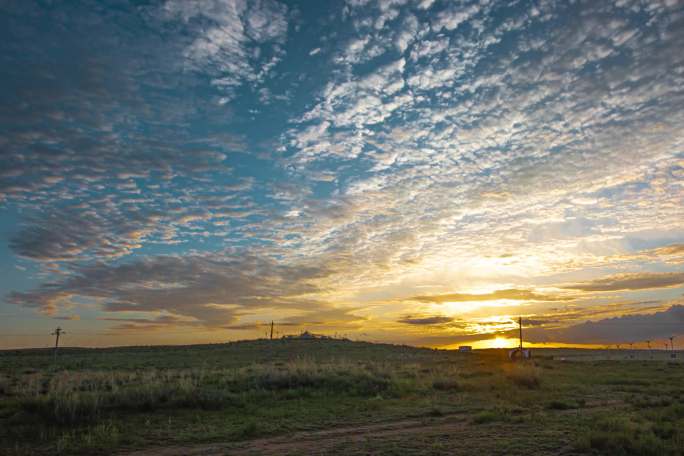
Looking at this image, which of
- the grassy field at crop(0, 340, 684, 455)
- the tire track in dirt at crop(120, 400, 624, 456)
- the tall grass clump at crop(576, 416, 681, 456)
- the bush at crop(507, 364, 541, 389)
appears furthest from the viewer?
the bush at crop(507, 364, 541, 389)

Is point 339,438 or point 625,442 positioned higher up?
point 625,442

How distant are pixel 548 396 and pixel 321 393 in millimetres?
10869

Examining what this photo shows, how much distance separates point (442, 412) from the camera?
17391 millimetres

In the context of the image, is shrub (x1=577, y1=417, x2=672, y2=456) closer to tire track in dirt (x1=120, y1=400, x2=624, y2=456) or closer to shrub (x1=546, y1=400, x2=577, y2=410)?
tire track in dirt (x1=120, y1=400, x2=624, y2=456)

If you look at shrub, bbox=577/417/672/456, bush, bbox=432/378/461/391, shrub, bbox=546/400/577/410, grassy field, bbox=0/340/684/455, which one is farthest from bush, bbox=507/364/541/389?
shrub, bbox=577/417/672/456

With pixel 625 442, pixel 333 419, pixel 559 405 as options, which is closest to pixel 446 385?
pixel 559 405

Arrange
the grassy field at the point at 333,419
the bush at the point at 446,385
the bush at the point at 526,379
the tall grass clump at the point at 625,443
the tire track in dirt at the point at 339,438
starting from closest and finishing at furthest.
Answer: the tall grass clump at the point at 625,443, the tire track in dirt at the point at 339,438, the grassy field at the point at 333,419, the bush at the point at 446,385, the bush at the point at 526,379

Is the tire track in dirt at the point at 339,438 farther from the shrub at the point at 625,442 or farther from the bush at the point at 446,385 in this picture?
the bush at the point at 446,385

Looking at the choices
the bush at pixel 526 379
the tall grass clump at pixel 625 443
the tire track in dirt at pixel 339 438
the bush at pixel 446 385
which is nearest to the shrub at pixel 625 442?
the tall grass clump at pixel 625 443

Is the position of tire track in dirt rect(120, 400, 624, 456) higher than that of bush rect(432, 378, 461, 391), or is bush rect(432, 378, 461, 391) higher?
bush rect(432, 378, 461, 391)

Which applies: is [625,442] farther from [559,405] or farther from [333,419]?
[333,419]

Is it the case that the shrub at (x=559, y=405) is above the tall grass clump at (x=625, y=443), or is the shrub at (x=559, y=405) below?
below

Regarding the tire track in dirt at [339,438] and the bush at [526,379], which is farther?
the bush at [526,379]

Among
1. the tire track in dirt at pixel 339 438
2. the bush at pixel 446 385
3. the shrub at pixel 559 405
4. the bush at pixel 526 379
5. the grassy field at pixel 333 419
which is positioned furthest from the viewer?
the bush at pixel 526 379
